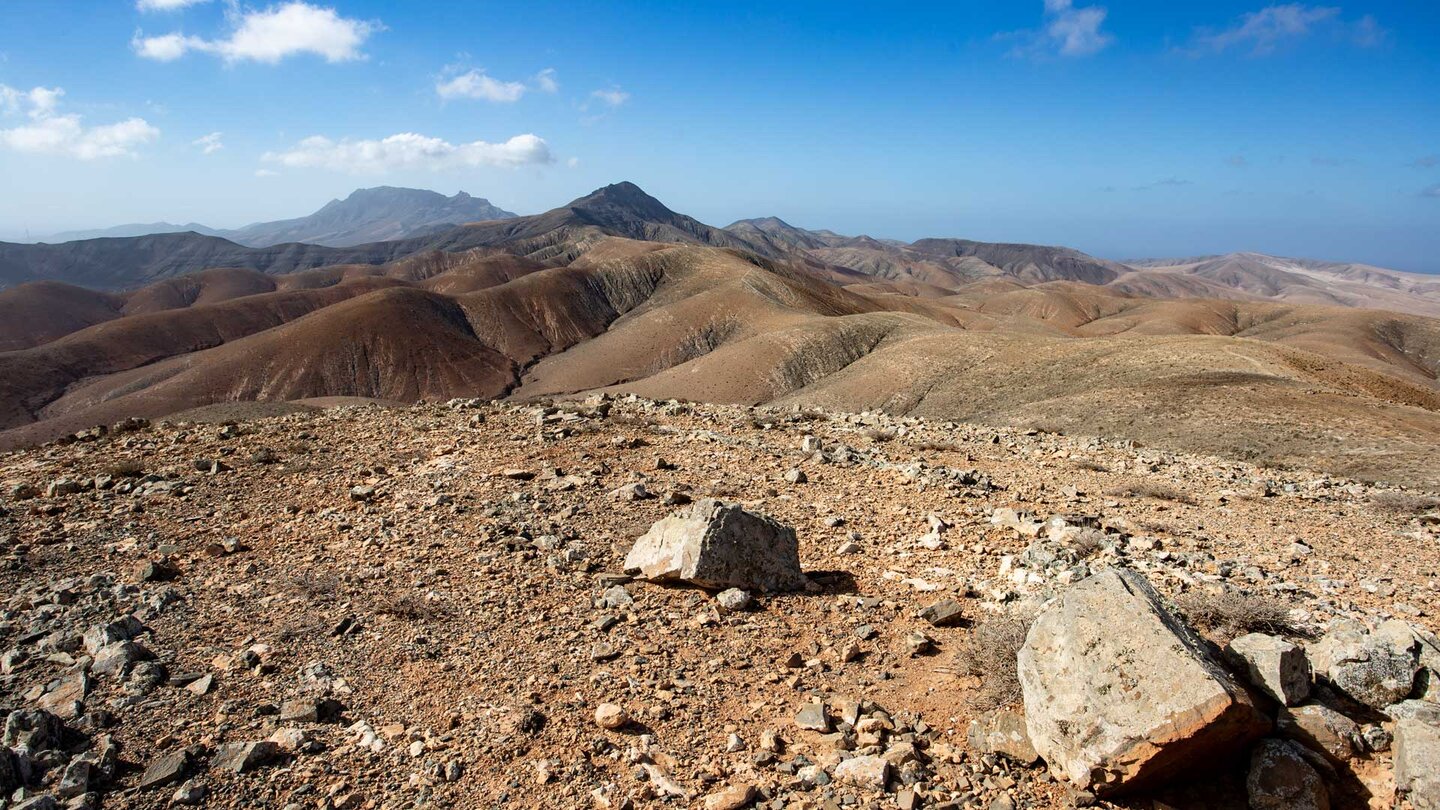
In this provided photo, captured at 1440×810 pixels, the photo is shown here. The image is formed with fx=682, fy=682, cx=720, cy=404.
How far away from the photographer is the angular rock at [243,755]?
4988 millimetres

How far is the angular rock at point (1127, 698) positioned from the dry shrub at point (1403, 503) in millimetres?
10592

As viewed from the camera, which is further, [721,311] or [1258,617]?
[721,311]

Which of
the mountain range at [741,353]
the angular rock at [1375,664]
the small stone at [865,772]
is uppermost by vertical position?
the angular rock at [1375,664]

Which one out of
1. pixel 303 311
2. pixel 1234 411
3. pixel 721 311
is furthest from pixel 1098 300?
pixel 303 311

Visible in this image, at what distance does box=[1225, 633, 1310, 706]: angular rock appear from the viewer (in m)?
4.81

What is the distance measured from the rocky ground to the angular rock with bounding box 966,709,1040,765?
23 millimetres

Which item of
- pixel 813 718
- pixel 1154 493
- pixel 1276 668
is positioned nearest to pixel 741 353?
pixel 1154 493

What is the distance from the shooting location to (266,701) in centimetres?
570

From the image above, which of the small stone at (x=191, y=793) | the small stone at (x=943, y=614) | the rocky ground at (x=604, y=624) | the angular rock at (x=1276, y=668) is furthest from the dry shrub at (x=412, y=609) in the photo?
the angular rock at (x=1276, y=668)

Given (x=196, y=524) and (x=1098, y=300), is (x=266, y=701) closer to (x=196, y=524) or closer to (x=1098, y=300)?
(x=196, y=524)

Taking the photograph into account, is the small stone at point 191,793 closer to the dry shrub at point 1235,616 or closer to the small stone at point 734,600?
the small stone at point 734,600

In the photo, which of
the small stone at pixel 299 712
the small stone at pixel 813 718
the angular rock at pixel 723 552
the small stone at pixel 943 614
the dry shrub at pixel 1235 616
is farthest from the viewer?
the angular rock at pixel 723 552

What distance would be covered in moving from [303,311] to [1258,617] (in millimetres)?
155640

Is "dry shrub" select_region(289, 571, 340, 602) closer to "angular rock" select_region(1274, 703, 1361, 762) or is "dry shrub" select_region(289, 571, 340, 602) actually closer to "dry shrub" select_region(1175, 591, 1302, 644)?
"angular rock" select_region(1274, 703, 1361, 762)
